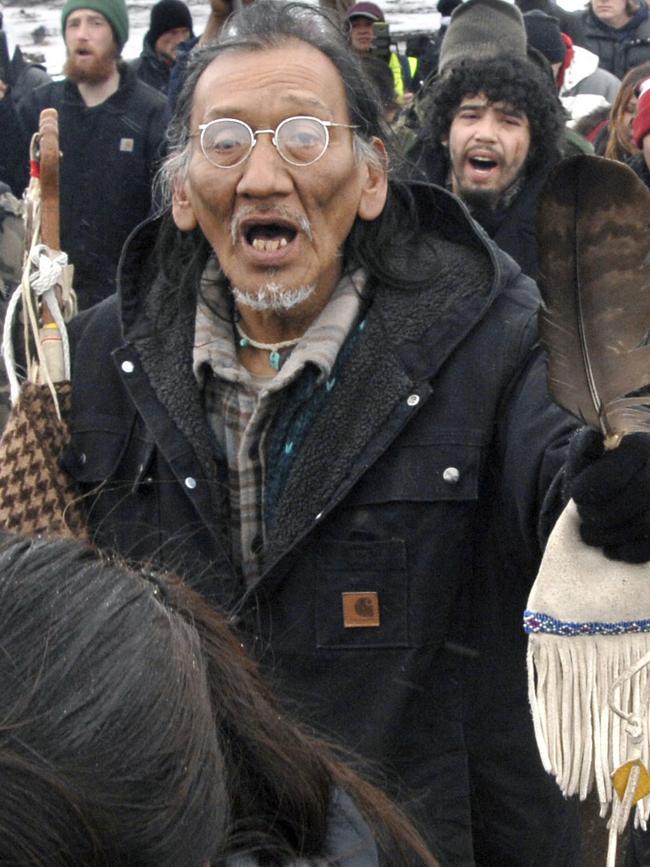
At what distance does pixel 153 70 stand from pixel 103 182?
7.26 feet

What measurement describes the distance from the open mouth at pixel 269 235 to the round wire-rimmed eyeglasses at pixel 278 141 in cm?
11

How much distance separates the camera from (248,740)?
1.50m

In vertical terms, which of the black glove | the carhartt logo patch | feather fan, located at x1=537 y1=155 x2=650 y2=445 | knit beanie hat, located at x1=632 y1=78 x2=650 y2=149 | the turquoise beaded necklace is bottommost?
the carhartt logo patch

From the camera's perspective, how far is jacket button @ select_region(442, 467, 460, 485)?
2.29 meters

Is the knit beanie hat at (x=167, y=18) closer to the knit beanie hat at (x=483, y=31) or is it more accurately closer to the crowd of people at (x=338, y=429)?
the knit beanie hat at (x=483, y=31)

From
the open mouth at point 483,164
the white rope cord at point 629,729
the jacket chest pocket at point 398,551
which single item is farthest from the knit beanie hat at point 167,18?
the white rope cord at point 629,729

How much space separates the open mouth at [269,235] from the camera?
245cm

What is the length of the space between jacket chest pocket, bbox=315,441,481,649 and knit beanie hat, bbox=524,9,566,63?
178 inches

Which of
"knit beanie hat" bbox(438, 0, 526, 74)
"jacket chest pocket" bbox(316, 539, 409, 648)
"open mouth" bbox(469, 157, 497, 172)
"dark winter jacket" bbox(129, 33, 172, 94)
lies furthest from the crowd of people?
"dark winter jacket" bbox(129, 33, 172, 94)

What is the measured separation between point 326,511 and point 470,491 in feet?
0.77

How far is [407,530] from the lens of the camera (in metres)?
2.33

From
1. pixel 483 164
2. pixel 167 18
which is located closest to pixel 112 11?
pixel 167 18

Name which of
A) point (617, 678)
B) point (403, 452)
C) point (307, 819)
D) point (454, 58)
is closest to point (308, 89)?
point (403, 452)

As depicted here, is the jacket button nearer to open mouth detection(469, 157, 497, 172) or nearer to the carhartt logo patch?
the carhartt logo patch
